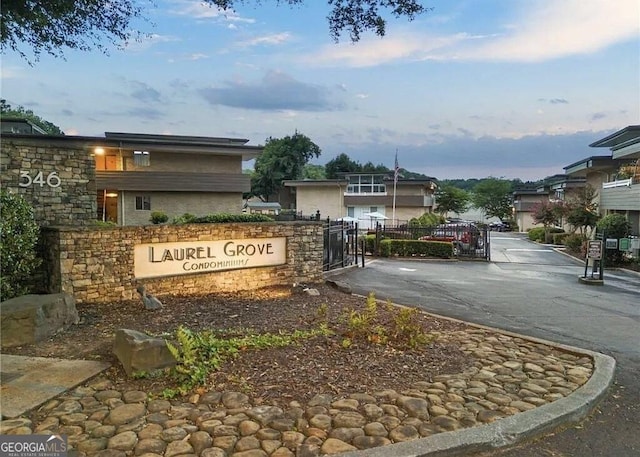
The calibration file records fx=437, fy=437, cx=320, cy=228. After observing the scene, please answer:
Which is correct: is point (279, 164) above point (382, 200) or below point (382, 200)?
above

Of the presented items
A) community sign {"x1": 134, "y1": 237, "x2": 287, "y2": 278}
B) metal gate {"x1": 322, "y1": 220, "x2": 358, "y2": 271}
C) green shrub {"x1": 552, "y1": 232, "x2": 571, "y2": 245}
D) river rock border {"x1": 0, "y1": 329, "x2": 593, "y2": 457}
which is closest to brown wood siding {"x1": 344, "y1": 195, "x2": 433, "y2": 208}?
green shrub {"x1": 552, "y1": 232, "x2": 571, "y2": 245}

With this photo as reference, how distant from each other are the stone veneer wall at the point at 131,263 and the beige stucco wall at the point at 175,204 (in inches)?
762

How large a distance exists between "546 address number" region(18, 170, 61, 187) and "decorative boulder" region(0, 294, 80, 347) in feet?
10.7

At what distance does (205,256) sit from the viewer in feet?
29.9

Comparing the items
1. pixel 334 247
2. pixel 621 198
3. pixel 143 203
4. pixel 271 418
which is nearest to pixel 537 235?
pixel 621 198

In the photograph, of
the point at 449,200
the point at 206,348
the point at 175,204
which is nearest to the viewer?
the point at 206,348

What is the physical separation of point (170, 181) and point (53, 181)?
A: 1944cm

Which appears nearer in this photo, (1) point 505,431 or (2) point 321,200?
(1) point 505,431

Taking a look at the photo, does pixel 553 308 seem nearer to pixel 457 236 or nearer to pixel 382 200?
pixel 457 236

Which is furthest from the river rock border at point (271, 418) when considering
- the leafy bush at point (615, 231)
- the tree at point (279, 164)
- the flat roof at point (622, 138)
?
the tree at point (279, 164)

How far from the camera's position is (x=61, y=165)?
866cm

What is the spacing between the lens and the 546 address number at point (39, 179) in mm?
8227

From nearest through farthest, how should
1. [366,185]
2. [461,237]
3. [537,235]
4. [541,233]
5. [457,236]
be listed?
[457,236] → [461,237] → [541,233] → [537,235] → [366,185]

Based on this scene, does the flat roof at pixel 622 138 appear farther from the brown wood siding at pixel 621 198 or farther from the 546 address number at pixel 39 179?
the 546 address number at pixel 39 179
